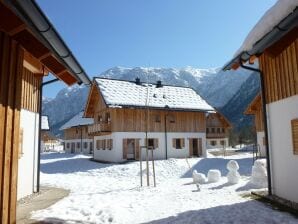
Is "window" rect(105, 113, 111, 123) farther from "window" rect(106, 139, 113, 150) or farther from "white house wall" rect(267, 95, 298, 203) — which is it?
"white house wall" rect(267, 95, 298, 203)

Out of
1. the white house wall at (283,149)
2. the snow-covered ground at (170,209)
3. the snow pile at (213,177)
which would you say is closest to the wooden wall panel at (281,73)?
the white house wall at (283,149)

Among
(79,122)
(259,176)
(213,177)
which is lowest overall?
(213,177)

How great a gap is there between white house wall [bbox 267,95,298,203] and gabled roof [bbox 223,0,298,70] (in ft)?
5.67

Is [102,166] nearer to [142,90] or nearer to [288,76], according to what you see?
[142,90]

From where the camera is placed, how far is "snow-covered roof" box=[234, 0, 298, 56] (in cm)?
714

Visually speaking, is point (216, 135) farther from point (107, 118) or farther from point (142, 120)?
point (107, 118)

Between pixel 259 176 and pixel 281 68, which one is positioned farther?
pixel 259 176

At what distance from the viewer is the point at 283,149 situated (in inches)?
388

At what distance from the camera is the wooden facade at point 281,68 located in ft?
29.4

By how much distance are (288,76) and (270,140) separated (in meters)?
2.35

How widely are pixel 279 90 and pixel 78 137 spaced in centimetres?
3974

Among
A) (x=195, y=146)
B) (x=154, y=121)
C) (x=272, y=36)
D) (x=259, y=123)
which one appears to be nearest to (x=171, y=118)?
(x=154, y=121)

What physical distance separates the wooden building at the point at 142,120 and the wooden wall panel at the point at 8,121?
824 inches

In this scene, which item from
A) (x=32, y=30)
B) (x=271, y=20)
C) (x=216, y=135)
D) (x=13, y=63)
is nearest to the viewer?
(x=32, y=30)
